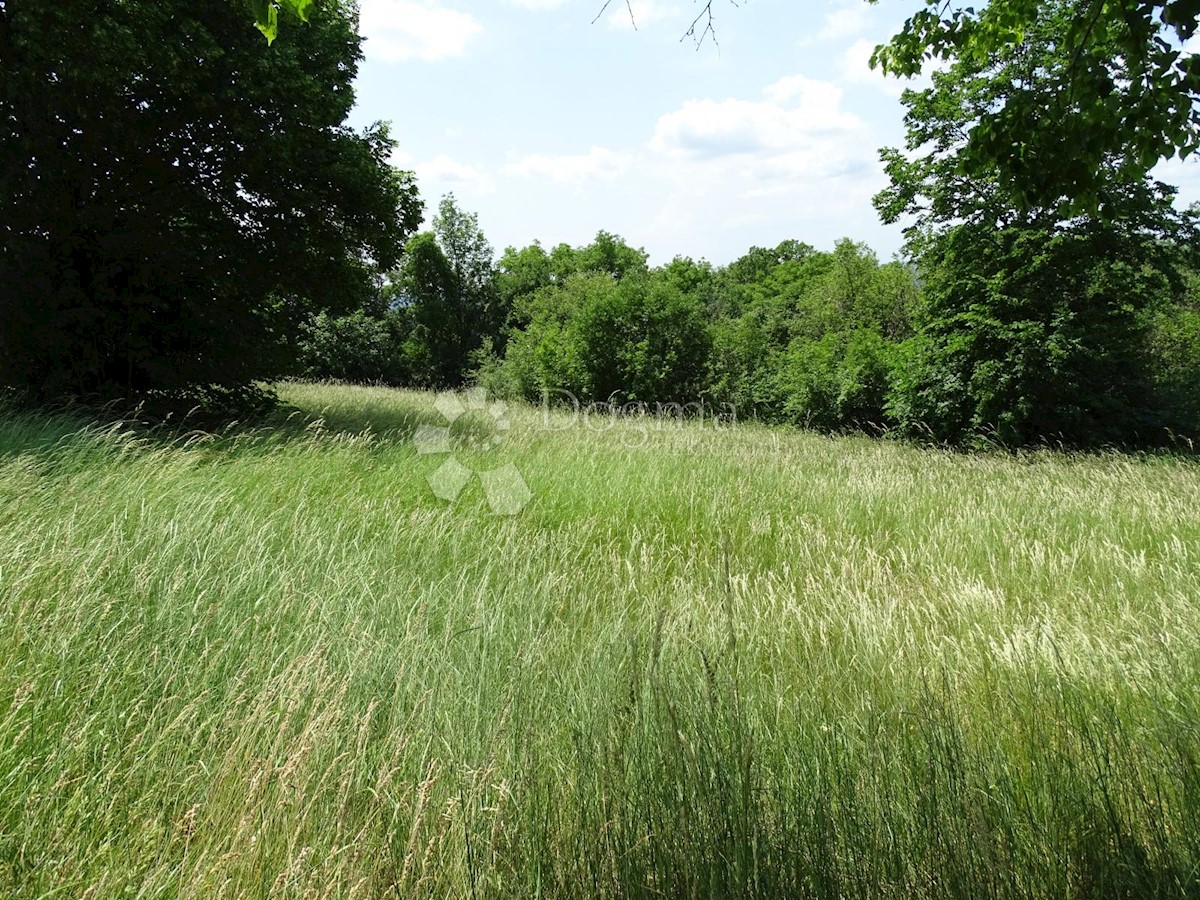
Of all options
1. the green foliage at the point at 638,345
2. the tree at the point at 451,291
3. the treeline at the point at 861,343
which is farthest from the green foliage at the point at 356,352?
the green foliage at the point at 638,345

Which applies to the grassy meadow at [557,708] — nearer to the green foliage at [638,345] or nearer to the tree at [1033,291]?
the tree at [1033,291]

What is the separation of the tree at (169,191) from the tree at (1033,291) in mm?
10475

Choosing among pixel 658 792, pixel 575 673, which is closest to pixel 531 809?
pixel 658 792

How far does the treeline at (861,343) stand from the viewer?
11.8m

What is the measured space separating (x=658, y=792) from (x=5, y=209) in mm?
9936

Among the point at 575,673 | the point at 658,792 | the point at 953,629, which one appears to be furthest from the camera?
the point at 953,629

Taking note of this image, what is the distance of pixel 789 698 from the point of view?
2463 mm

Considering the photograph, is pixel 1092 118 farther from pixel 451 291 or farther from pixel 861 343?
pixel 451 291

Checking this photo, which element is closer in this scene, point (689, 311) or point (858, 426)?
point (858, 426)

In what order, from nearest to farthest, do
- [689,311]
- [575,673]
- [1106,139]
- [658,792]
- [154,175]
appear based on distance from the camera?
[658,792] < [575,673] < [1106,139] < [154,175] < [689,311]

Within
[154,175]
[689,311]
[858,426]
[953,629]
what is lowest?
[858,426]

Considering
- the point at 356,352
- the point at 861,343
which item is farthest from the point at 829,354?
the point at 356,352

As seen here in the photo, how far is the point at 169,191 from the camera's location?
28.9 ft

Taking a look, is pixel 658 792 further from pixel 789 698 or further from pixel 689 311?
pixel 689 311
